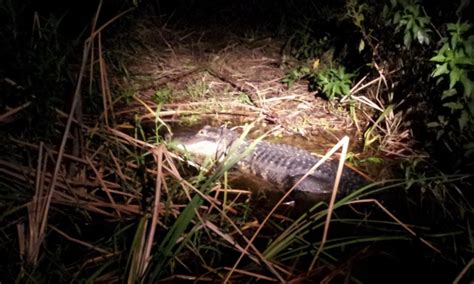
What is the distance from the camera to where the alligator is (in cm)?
374

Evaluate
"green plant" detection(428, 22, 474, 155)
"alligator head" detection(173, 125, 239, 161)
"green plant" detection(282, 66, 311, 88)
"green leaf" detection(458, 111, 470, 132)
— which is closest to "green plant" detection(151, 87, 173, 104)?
"alligator head" detection(173, 125, 239, 161)

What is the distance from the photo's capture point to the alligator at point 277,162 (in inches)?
147

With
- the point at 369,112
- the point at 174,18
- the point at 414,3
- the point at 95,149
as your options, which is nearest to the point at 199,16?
the point at 174,18

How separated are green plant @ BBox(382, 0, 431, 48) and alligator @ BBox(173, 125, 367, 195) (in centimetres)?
117

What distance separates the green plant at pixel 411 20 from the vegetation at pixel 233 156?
0.5 inches

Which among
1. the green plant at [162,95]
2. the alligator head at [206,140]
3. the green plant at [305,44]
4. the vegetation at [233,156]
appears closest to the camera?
the vegetation at [233,156]

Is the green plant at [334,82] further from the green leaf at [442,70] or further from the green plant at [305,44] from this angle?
the green leaf at [442,70]

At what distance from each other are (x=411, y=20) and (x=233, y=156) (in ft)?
5.83

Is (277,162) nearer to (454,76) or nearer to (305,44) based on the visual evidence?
(454,76)

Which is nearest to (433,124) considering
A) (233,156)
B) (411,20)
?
(411,20)

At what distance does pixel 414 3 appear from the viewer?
3.65 metres

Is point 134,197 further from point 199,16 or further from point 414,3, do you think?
point 199,16

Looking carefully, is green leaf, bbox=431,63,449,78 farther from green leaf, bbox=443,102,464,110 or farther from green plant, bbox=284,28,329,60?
green plant, bbox=284,28,329,60

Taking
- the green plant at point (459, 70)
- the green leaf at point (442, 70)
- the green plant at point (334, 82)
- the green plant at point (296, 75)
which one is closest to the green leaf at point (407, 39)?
the green plant at point (459, 70)
